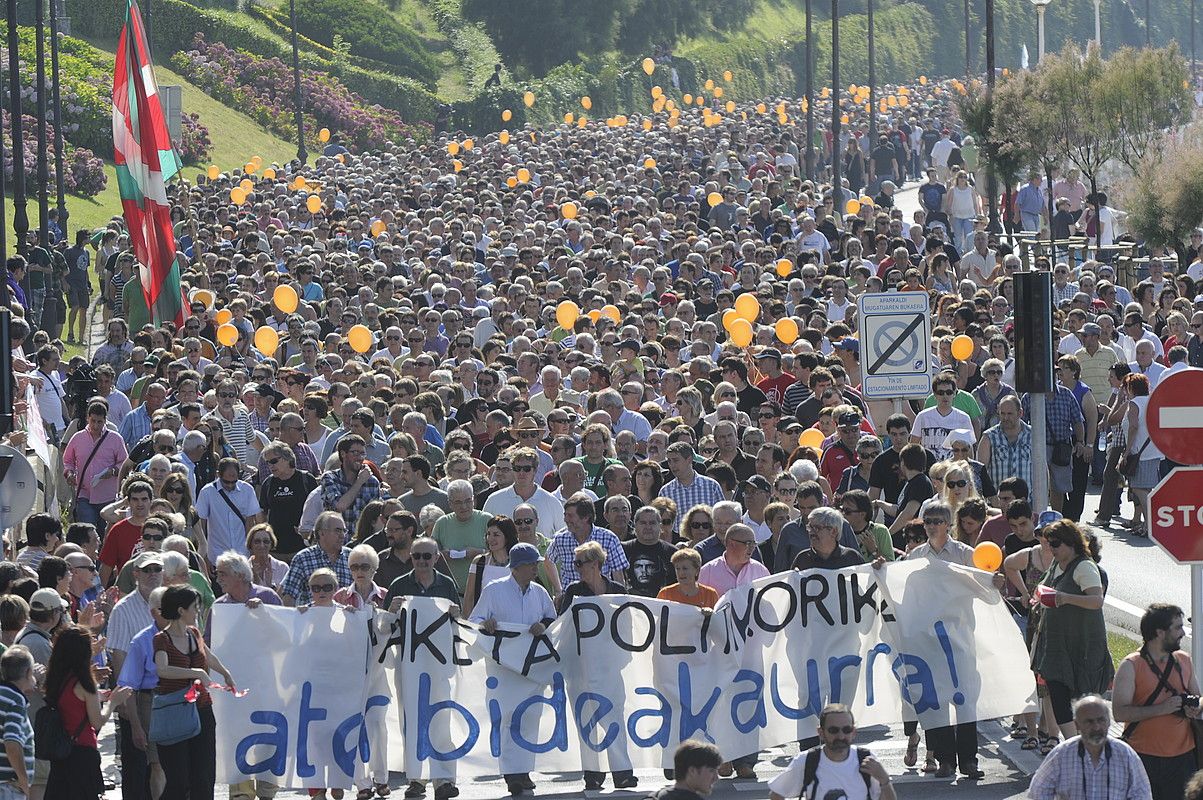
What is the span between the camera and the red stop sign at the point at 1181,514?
10281 mm

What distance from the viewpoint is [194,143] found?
2319 inches

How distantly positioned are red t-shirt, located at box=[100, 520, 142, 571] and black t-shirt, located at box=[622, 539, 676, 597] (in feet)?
9.92

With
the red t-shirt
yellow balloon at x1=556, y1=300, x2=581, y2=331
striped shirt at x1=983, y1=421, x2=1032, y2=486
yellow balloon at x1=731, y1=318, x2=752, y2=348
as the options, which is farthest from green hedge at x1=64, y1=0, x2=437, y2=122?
the red t-shirt

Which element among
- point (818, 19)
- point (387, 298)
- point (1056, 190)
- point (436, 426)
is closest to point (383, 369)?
point (436, 426)

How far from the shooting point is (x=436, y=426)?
58.7ft

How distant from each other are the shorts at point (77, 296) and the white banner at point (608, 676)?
22.7m

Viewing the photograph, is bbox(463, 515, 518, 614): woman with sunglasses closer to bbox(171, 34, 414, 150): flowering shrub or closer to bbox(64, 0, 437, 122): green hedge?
bbox(171, 34, 414, 150): flowering shrub

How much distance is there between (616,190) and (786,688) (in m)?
26.4

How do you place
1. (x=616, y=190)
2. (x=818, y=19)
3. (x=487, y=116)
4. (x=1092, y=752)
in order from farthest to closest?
(x=818, y=19) → (x=487, y=116) → (x=616, y=190) → (x=1092, y=752)

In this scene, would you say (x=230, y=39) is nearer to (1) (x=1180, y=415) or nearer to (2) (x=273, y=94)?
(2) (x=273, y=94)

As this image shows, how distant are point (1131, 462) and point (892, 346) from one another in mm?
3713


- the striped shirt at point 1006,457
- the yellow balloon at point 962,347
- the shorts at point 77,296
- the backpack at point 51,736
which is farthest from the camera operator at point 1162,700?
the shorts at point 77,296

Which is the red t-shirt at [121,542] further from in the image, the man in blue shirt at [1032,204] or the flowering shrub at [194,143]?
the flowering shrub at [194,143]

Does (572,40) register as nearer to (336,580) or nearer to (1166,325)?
(1166,325)
